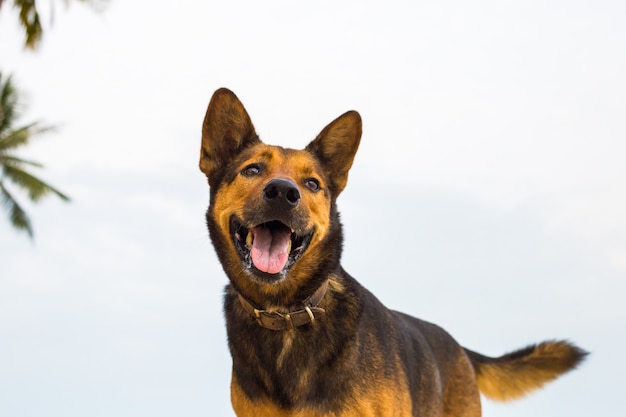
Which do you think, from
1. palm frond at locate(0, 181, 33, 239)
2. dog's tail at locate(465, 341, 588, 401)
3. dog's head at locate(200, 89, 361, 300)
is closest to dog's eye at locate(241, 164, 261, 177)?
dog's head at locate(200, 89, 361, 300)

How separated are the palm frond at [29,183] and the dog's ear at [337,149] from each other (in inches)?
1324

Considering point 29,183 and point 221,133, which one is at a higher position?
point 29,183

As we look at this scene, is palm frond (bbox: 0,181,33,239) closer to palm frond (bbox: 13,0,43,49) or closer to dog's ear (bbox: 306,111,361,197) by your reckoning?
palm frond (bbox: 13,0,43,49)

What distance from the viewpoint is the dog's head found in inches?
228

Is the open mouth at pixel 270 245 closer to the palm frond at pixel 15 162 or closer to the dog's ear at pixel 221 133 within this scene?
the dog's ear at pixel 221 133

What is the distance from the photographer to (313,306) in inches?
246

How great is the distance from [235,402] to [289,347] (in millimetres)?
656

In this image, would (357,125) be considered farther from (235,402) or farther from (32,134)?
(32,134)

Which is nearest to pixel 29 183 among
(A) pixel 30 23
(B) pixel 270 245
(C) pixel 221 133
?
(A) pixel 30 23

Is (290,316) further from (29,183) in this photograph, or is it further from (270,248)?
(29,183)

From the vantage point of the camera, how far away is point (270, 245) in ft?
19.2

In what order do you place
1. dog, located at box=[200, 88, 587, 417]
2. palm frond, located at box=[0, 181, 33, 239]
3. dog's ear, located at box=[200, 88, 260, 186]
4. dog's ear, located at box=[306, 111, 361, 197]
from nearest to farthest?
dog, located at box=[200, 88, 587, 417] → dog's ear, located at box=[200, 88, 260, 186] → dog's ear, located at box=[306, 111, 361, 197] → palm frond, located at box=[0, 181, 33, 239]

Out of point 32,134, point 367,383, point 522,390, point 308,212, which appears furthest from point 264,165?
point 32,134

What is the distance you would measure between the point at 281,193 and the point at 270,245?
1.25 feet
